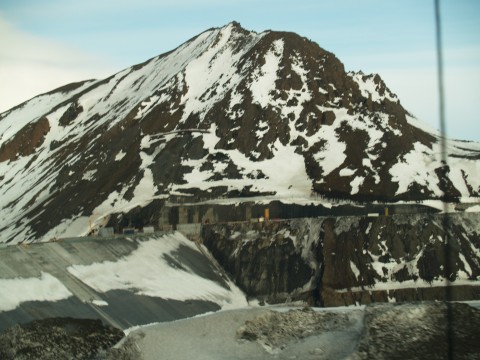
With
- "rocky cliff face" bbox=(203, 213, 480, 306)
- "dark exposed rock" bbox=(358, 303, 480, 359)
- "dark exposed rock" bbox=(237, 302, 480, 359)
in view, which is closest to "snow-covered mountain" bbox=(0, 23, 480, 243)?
"rocky cliff face" bbox=(203, 213, 480, 306)

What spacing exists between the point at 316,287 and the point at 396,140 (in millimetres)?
34137

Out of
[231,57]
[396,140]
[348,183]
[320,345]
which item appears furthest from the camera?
[231,57]

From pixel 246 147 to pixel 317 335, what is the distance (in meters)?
78.0

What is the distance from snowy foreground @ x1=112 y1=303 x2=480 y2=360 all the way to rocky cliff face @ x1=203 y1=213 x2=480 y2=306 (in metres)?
44.3

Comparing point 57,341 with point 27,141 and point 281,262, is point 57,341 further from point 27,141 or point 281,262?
point 27,141

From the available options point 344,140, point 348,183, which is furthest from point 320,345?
point 344,140

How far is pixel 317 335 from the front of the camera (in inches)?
1522

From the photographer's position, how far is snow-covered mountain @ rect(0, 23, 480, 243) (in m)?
107

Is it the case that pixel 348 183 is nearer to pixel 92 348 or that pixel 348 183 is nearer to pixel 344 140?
pixel 344 140

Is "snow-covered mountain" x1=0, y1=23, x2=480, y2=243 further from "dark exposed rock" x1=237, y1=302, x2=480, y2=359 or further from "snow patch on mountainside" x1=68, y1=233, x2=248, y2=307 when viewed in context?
"dark exposed rock" x1=237, y1=302, x2=480, y2=359

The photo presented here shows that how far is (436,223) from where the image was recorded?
294ft

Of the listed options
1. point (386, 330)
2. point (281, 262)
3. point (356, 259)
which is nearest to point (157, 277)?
point (281, 262)

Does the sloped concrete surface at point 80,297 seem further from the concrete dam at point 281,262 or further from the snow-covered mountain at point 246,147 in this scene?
the snow-covered mountain at point 246,147

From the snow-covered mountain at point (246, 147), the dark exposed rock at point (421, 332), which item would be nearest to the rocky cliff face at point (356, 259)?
the snow-covered mountain at point (246, 147)
